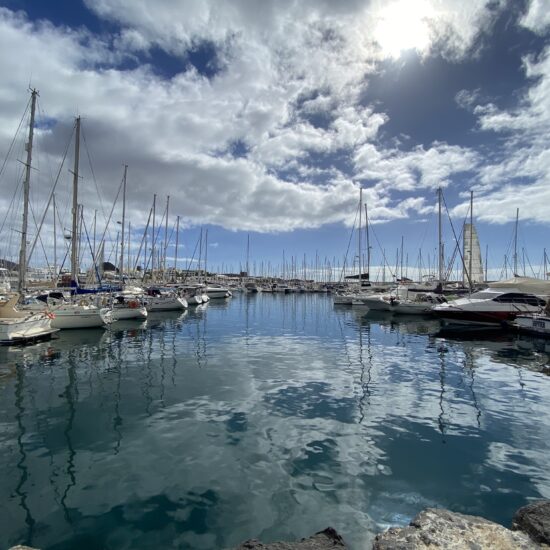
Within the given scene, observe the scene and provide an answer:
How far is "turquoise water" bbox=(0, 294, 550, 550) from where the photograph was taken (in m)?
6.03

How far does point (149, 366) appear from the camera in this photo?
17.3m

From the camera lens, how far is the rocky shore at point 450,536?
174 inches

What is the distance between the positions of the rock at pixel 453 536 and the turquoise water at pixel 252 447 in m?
1.22

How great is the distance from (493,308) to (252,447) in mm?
32392

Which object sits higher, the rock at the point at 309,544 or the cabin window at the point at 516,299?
the cabin window at the point at 516,299

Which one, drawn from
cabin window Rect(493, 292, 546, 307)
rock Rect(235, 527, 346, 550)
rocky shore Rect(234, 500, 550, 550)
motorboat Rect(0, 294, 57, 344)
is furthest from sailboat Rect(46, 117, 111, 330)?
cabin window Rect(493, 292, 546, 307)

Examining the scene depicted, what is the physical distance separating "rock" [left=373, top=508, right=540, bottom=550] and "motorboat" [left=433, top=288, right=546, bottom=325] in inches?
1292

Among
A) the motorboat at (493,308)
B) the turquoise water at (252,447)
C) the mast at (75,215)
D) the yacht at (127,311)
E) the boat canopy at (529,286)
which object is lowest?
the turquoise water at (252,447)

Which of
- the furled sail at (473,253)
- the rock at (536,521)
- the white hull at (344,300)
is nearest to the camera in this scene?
the rock at (536,521)

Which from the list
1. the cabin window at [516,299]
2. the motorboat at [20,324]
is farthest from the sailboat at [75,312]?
the cabin window at [516,299]

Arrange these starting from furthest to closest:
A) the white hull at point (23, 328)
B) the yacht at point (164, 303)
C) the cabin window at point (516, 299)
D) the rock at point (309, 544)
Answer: the yacht at point (164, 303)
the cabin window at point (516, 299)
the white hull at point (23, 328)
the rock at point (309, 544)

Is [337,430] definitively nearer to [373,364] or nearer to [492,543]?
[492,543]

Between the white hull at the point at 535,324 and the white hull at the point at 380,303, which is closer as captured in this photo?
the white hull at the point at 535,324

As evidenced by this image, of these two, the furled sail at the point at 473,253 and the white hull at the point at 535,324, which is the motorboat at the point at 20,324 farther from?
the furled sail at the point at 473,253
